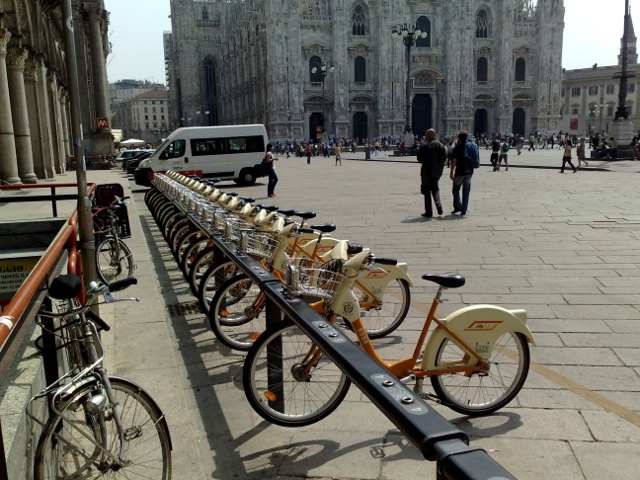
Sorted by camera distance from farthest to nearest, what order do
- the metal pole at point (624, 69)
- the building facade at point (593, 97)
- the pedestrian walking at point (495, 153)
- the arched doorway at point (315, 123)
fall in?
the building facade at point (593, 97) < the arched doorway at point (315, 123) < the metal pole at point (624, 69) < the pedestrian walking at point (495, 153)

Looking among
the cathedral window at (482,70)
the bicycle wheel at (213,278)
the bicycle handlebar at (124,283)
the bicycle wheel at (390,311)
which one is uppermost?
the cathedral window at (482,70)

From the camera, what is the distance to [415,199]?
15.1 meters

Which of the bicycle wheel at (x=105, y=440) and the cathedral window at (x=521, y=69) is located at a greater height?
the cathedral window at (x=521, y=69)

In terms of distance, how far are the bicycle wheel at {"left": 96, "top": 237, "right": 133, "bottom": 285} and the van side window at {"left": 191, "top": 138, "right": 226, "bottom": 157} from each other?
15.1 metres

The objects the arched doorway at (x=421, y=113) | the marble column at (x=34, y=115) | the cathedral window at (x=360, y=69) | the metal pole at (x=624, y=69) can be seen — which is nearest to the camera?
the marble column at (x=34, y=115)

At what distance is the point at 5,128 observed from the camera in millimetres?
14195

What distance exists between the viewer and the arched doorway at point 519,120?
215ft

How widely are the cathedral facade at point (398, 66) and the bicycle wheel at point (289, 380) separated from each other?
53.9m

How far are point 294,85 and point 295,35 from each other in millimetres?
4685

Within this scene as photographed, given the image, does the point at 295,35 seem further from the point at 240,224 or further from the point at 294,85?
the point at 240,224

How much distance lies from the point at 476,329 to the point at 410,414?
5.82 ft

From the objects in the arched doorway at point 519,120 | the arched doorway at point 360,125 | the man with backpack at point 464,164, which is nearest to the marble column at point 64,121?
the man with backpack at point 464,164

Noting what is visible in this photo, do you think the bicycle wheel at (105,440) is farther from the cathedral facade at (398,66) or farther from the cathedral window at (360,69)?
the cathedral window at (360,69)

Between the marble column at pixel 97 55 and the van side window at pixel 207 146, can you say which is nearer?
the van side window at pixel 207 146
